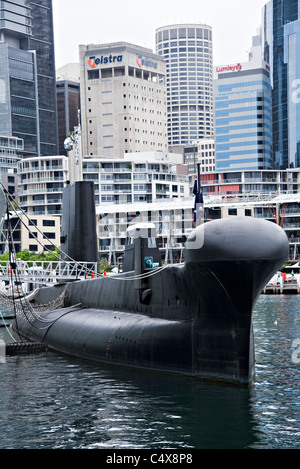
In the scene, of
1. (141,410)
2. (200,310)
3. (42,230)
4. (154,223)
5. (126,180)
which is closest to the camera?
(141,410)

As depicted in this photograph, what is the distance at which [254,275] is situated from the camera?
18438 mm

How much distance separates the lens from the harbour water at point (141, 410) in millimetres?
15352

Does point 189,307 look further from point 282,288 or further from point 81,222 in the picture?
point 282,288

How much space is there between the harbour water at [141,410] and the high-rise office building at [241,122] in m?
138

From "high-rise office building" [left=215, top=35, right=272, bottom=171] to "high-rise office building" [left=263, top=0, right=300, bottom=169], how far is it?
8.29 m

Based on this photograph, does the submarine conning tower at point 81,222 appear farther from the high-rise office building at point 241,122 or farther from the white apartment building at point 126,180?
the high-rise office building at point 241,122

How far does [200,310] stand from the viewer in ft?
65.6

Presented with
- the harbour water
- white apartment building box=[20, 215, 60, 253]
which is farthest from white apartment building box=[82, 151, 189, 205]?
the harbour water

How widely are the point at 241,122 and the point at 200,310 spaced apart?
144 metres

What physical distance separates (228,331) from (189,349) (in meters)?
1.48

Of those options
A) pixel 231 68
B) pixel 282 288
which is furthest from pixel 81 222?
pixel 231 68
